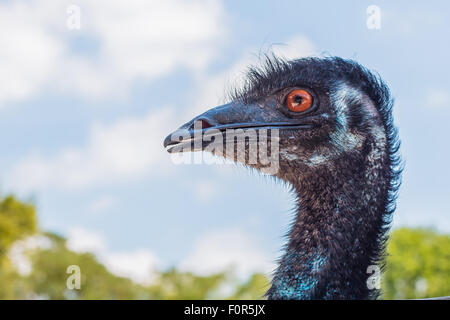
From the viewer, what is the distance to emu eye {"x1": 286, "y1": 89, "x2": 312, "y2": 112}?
245 centimetres

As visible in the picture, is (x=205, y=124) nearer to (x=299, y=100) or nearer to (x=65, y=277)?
(x=299, y=100)

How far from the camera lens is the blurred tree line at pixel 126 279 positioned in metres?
14.2

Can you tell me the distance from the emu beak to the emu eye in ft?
0.18

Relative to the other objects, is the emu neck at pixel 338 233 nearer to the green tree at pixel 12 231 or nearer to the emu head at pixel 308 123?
the emu head at pixel 308 123

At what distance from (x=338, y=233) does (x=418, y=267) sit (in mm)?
13072

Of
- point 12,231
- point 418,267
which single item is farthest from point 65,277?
point 418,267

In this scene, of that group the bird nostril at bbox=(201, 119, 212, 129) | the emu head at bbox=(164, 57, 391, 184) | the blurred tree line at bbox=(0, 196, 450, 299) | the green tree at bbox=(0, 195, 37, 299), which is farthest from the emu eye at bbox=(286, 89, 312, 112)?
the green tree at bbox=(0, 195, 37, 299)

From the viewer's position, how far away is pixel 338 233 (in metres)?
2.31

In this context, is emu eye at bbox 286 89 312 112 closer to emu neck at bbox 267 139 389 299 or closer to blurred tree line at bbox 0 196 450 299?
emu neck at bbox 267 139 389 299

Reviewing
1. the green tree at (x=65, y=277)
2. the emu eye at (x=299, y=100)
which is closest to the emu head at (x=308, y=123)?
the emu eye at (x=299, y=100)

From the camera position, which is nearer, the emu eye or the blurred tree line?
the emu eye
